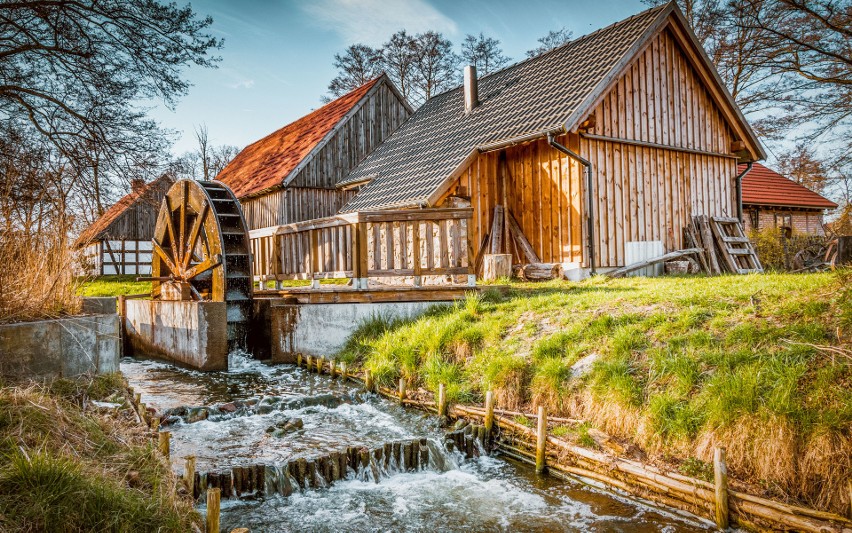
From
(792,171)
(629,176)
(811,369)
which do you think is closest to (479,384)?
(811,369)

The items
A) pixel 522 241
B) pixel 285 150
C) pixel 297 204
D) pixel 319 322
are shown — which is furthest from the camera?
pixel 285 150

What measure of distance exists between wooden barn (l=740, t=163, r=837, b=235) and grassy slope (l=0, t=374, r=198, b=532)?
2111 centimetres

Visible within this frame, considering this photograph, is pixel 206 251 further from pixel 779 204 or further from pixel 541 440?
pixel 779 204

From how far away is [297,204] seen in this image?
17.6 meters

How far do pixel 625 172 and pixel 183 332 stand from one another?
9422mm

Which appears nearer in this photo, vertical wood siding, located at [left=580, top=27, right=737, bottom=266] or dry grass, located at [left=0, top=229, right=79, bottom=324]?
dry grass, located at [left=0, top=229, right=79, bottom=324]

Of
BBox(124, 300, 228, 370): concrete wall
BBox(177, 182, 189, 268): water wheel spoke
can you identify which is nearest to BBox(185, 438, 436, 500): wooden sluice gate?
BBox(124, 300, 228, 370): concrete wall

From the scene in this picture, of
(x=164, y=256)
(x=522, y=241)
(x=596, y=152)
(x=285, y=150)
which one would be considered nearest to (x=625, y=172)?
(x=596, y=152)

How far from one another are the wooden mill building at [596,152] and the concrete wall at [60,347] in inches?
276

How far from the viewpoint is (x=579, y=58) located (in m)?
13.1

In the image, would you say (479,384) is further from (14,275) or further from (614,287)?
(14,275)

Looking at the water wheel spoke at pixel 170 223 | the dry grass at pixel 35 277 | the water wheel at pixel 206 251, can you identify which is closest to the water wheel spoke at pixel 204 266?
the water wheel at pixel 206 251

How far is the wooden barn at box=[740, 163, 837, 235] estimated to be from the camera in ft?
68.1

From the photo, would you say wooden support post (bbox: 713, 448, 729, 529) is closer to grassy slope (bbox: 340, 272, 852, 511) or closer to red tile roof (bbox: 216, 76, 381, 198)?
grassy slope (bbox: 340, 272, 852, 511)
